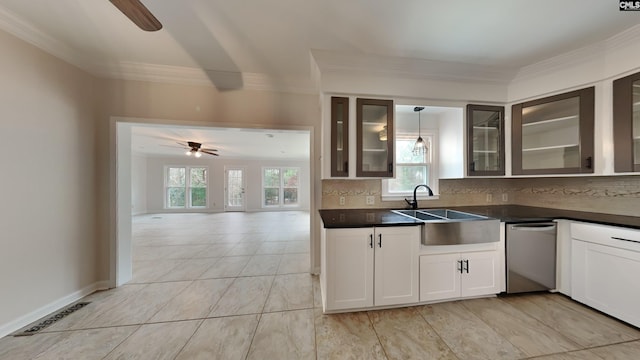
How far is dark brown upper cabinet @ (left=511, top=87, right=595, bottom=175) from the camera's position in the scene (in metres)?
2.18

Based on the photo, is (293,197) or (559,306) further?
(293,197)

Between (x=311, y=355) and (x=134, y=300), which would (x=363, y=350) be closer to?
(x=311, y=355)

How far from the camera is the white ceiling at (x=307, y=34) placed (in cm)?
163

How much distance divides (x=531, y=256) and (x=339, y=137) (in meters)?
2.39

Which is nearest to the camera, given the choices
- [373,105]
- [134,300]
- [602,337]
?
[602,337]

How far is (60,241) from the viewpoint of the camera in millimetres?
2131

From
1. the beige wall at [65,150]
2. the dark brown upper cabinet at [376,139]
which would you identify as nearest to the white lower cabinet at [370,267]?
the dark brown upper cabinet at [376,139]

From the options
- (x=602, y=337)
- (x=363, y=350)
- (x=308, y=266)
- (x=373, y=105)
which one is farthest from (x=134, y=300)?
(x=602, y=337)

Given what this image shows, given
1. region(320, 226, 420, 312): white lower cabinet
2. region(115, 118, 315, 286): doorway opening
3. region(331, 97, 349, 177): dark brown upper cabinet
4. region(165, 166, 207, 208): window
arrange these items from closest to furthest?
region(320, 226, 420, 312): white lower cabinet → region(331, 97, 349, 177): dark brown upper cabinet → region(115, 118, 315, 286): doorway opening → region(165, 166, 207, 208): window

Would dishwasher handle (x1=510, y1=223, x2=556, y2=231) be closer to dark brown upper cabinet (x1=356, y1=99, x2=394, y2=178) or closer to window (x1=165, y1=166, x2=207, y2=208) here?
dark brown upper cabinet (x1=356, y1=99, x2=394, y2=178)

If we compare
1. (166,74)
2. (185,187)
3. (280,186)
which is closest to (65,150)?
(166,74)

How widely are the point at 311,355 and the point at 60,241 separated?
266 centimetres

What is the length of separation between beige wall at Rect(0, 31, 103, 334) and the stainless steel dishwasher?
453 cm

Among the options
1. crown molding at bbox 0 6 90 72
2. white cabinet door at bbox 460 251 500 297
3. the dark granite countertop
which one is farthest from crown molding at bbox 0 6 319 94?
white cabinet door at bbox 460 251 500 297
